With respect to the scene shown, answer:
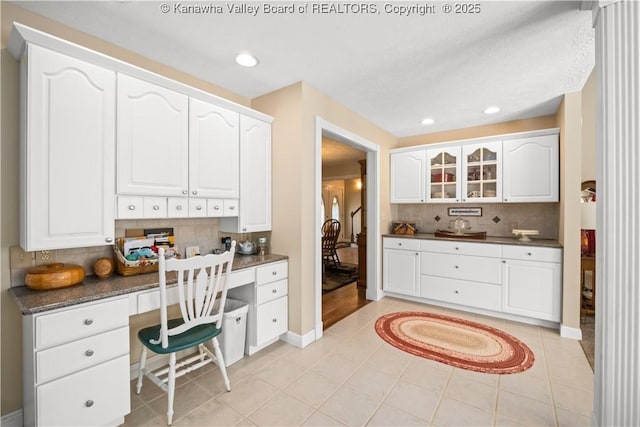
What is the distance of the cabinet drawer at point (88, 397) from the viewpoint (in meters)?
1.37

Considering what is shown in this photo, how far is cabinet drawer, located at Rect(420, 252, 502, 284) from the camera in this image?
10.8 feet

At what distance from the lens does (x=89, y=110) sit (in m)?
1.67

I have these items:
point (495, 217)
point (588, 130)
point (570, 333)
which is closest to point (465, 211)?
point (495, 217)

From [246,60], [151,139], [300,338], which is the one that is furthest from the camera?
[300,338]

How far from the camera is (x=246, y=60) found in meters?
2.20

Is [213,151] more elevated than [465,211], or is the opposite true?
[213,151]

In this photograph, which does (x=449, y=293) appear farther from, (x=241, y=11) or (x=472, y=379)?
(x=241, y=11)

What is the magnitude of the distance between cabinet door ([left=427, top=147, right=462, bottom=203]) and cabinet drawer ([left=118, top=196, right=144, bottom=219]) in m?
3.49

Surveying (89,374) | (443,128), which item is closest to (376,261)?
(443,128)

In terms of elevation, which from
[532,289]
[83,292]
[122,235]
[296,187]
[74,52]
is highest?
[74,52]

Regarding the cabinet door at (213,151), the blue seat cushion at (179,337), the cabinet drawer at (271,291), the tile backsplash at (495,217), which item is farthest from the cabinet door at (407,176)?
the blue seat cushion at (179,337)

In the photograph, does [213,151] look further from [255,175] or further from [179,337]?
[179,337]

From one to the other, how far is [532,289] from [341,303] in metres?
2.23

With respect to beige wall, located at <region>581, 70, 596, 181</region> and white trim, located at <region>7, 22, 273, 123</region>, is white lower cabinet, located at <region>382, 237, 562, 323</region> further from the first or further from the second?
white trim, located at <region>7, 22, 273, 123</region>
